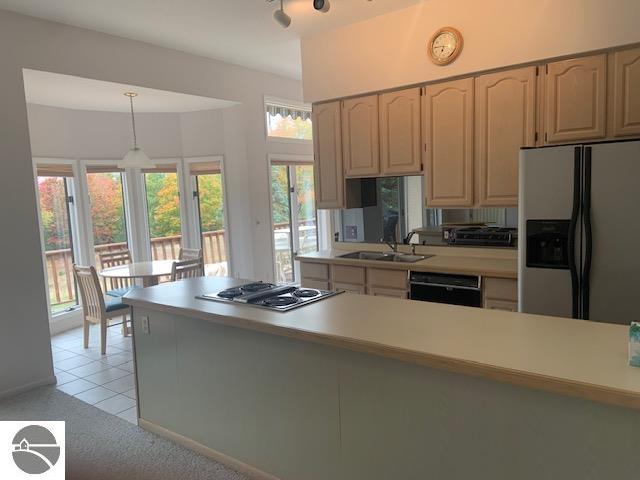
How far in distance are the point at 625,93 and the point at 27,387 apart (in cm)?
479

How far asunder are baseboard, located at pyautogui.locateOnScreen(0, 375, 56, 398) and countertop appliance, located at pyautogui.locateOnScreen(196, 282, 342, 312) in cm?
200

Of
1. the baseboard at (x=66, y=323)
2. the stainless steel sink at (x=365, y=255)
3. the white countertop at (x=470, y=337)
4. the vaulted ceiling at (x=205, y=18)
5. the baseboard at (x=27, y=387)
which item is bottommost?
the baseboard at (x=27, y=387)

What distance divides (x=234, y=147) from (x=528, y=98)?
3.53 m

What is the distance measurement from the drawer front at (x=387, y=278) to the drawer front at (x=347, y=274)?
0.10 m

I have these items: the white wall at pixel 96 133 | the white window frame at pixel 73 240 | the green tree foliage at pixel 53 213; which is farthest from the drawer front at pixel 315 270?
the green tree foliage at pixel 53 213

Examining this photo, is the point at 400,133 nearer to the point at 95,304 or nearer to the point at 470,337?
the point at 470,337

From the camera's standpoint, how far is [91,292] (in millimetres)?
4617

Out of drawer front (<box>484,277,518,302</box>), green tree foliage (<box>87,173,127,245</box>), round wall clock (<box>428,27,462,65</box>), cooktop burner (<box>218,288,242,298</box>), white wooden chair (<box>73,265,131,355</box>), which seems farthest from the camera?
green tree foliage (<box>87,173,127,245</box>)

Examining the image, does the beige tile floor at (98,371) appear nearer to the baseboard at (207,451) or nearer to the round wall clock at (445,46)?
the baseboard at (207,451)

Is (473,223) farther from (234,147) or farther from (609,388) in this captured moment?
(234,147)

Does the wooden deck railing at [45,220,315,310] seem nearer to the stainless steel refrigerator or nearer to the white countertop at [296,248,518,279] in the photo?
the white countertop at [296,248,518,279]

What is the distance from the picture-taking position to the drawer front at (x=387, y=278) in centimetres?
377

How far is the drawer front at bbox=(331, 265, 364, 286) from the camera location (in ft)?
13.3

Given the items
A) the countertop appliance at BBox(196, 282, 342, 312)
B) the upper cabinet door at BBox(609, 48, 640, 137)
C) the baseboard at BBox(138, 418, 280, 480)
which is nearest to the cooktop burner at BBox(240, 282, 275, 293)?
the countertop appliance at BBox(196, 282, 342, 312)
